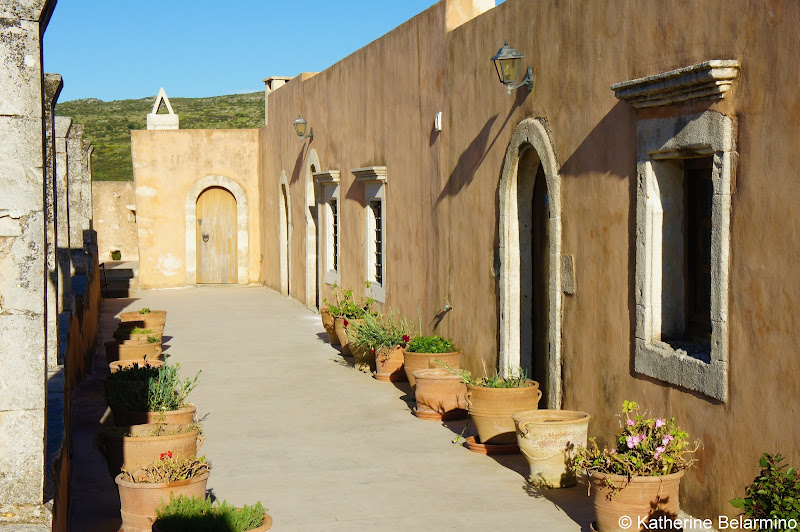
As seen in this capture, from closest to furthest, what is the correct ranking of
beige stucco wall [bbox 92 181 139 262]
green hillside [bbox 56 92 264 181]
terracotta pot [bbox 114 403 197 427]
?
1. terracotta pot [bbox 114 403 197 427]
2. beige stucco wall [bbox 92 181 139 262]
3. green hillside [bbox 56 92 264 181]

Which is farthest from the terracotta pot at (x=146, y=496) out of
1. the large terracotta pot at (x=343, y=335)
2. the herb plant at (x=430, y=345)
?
the large terracotta pot at (x=343, y=335)

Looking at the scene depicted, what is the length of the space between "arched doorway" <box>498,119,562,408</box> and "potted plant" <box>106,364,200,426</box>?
2.76 meters

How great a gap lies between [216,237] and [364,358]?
1122 cm

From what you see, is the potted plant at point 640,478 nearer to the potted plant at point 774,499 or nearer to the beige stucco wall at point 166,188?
the potted plant at point 774,499

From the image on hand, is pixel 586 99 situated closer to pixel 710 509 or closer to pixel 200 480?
pixel 710 509

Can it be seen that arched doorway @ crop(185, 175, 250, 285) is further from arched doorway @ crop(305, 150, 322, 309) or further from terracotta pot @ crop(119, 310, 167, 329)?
terracotta pot @ crop(119, 310, 167, 329)

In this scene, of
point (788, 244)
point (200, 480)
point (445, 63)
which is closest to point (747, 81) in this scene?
point (788, 244)

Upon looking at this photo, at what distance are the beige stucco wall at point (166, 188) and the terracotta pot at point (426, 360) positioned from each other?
12796 millimetres

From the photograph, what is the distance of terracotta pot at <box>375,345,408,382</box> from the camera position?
1086cm

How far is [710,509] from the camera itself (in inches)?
222

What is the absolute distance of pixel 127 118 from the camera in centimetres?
6366

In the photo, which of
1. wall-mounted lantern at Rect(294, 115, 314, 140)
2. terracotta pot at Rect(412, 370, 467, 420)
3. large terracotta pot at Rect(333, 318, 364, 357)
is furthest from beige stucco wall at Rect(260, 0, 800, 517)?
wall-mounted lantern at Rect(294, 115, 314, 140)

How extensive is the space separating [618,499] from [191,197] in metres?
17.4

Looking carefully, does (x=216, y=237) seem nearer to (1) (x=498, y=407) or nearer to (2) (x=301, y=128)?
(2) (x=301, y=128)
